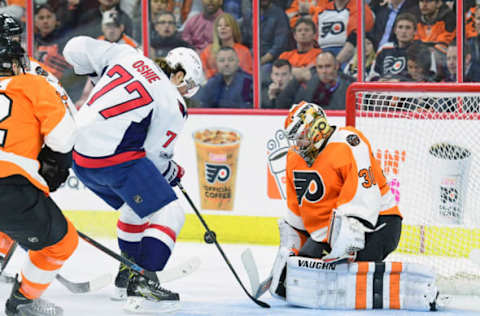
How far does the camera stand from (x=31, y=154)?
128 inches

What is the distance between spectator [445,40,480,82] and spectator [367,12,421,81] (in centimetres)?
24

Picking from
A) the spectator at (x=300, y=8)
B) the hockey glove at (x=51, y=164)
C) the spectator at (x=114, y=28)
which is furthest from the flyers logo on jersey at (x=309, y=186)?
the spectator at (x=114, y=28)

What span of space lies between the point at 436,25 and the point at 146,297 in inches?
102

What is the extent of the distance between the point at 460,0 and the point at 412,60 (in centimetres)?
44

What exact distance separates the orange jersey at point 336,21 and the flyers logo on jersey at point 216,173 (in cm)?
98

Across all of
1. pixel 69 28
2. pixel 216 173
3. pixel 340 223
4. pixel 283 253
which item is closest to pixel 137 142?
pixel 283 253

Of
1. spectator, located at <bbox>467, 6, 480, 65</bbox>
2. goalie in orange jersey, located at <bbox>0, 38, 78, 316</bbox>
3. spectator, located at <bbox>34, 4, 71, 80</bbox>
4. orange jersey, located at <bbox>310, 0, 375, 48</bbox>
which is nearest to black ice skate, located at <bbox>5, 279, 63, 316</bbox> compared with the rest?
goalie in orange jersey, located at <bbox>0, 38, 78, 316</bbox>

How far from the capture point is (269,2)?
18.0ft

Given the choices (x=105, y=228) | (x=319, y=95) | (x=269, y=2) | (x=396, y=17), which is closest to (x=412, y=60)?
(x=396, y=17)

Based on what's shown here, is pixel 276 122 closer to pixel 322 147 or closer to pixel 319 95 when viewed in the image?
pixel 319 95

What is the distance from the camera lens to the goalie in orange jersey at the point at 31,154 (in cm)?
322

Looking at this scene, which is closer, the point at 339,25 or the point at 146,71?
the point at 146,71

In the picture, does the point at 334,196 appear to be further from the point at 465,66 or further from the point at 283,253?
the point at 465,66

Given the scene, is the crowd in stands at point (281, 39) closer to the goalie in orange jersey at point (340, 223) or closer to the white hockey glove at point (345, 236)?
the goalie in orange jersey at point (340, 223)
